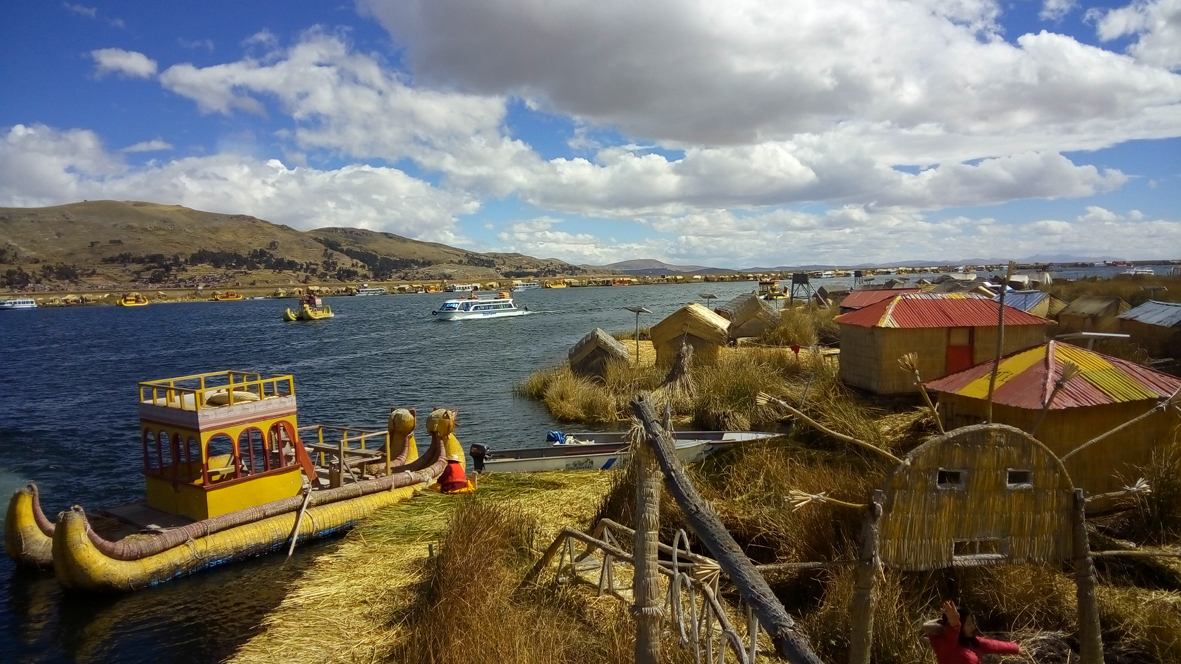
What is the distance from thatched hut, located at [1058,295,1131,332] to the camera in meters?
23.6

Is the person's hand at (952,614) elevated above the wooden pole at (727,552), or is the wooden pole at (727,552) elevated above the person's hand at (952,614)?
→ the wooden pole at (727,552)

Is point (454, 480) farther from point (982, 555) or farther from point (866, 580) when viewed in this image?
point (982, 555)

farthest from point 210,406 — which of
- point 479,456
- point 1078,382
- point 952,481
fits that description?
Answer: point 1078,382

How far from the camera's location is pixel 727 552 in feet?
14.2

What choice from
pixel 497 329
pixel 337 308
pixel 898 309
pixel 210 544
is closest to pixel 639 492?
pixel 210 544

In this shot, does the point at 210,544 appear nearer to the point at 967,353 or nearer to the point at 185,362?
the point at 967,353

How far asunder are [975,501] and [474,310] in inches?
3106

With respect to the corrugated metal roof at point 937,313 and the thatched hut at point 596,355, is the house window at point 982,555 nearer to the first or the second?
the corrugated metal roof at point 937,313

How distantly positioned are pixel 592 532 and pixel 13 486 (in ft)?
61.4

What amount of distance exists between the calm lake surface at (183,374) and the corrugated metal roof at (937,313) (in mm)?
10471

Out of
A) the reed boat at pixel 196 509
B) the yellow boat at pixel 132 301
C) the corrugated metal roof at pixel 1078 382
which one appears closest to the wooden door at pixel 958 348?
the corrugated metal roof at pixel 1078 382

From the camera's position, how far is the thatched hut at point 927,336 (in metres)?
18.3

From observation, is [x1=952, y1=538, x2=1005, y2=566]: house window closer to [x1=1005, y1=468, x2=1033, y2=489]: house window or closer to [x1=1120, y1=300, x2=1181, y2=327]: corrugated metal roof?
[x1=1005, y1=468, x2=1033, y2=489]: house window

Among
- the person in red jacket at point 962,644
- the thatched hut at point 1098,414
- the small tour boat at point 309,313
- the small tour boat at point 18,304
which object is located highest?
the thatched hut at point 1098,414
